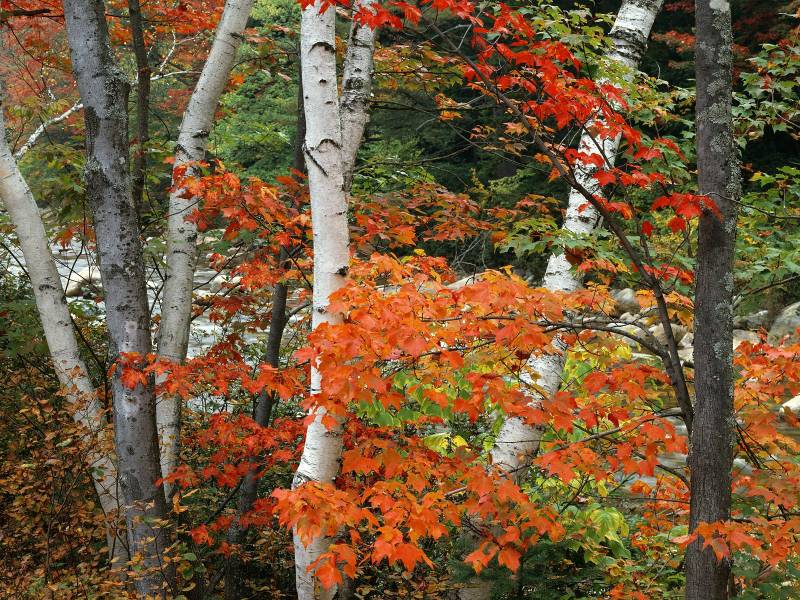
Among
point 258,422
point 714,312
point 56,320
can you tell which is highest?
point 56,320

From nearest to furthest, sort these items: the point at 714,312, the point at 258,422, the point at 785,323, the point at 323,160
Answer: the point at 714,312
the point at 323,160
the point at 258,422
the point at 785,323

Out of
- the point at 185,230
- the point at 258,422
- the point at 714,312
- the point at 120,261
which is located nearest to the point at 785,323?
the point at 258,422

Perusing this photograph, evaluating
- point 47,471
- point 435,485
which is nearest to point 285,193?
point 435,485

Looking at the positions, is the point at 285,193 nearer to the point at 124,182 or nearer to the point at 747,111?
the point at 124,182

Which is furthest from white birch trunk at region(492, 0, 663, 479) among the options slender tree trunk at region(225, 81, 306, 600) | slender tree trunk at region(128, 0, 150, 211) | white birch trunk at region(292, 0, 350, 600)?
slender tree trunk at region(128, 0, 150, 211)

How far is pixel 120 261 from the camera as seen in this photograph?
149 inches

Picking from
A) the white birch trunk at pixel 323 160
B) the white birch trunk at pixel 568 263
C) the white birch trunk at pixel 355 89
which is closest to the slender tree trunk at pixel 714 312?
the white birch trunk at pixel 568 263

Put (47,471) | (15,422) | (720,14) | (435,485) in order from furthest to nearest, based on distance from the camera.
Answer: (15,422)
(47,471)
(435,485)
(720,14)

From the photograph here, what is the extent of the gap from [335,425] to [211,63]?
256cm

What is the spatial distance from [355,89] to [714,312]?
7.55 ft

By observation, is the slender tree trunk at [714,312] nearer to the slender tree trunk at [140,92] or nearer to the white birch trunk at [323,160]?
the white birch trunk at [323,160]

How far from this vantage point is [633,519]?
15.7ft

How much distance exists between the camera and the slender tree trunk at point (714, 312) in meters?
2.47

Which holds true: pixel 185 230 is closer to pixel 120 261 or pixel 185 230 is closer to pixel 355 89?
pixel 120 261
